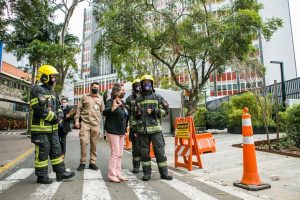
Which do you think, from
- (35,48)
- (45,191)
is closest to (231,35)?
(45,191)

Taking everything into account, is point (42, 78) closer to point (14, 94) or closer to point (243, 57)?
point (243, 57)

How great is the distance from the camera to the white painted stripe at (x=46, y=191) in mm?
4076

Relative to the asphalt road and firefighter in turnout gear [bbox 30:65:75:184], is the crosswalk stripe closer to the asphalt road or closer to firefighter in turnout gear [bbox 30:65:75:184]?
the asphalt road

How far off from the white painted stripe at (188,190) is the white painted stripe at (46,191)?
1944 mm

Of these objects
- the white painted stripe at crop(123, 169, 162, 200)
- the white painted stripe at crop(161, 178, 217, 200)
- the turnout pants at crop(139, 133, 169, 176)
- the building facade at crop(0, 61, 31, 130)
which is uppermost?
the building facade at crop(0, 61, 31, 130)

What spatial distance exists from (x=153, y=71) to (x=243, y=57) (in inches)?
554

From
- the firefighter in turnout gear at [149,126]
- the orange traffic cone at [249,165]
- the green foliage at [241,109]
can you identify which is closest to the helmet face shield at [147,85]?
the firefighter in turnout gear at [149,126]

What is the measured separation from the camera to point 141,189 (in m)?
4.63

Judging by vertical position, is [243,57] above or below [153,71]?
below

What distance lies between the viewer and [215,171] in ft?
21.0

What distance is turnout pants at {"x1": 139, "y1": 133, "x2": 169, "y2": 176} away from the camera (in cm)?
544

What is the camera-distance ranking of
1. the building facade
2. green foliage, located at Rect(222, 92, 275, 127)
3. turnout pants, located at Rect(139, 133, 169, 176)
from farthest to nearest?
the building facade, green foliage, located at Rect(222, 92, 275, 127), turnout pants, located at Rect(139, 133, 169, 176)

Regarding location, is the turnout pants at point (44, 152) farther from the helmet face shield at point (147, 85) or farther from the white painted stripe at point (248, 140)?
the white painted stripe at point (248, 140)

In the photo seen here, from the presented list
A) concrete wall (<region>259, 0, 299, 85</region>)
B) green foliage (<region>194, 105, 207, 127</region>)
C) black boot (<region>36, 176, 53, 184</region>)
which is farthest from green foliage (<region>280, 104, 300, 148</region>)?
concrete wall (<region>259, 0, 299, 85</region>)
